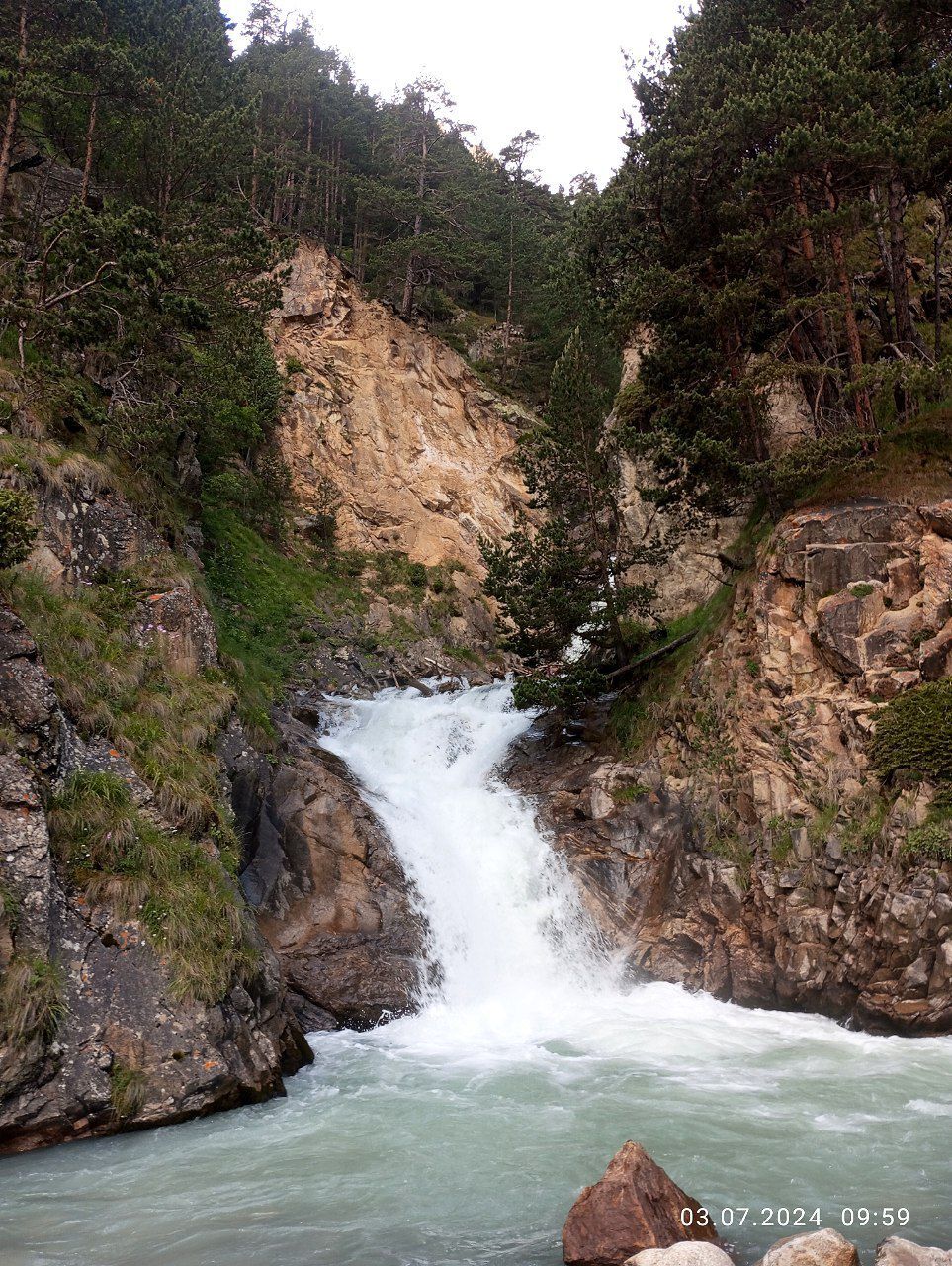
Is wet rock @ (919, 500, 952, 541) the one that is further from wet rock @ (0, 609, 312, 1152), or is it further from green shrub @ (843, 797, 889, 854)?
wet rock @ (0, 609, 312, 1152)

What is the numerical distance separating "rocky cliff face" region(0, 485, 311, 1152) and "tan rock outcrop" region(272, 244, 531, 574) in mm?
23358

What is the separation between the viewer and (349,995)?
46.5 feet

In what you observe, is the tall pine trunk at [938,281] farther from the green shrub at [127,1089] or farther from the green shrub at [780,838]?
the green shrub at [127,1089]

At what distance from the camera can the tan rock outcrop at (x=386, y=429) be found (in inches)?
1364

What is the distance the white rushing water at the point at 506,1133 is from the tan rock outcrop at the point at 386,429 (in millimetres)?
21285

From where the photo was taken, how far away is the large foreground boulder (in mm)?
6047

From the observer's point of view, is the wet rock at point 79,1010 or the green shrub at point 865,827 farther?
the green shrub at point 865,827

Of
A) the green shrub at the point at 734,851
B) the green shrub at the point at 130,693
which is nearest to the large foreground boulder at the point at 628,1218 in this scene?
the green shrub at the point at 130,693

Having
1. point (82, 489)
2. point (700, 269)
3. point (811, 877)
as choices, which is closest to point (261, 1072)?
point (811, 877)

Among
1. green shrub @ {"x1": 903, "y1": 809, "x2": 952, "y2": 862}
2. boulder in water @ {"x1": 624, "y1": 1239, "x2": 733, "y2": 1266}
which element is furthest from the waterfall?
boulder in water @ {"x1": 624, "y1": 1239, "x2": 733, "y2": 1266}

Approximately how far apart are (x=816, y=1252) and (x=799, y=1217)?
198 cm

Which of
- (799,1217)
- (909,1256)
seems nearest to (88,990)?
(799,1217)

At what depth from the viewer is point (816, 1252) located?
17.4 feet

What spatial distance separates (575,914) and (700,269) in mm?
14516
